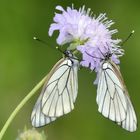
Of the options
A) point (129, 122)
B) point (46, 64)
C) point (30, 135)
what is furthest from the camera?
point (46, 64)

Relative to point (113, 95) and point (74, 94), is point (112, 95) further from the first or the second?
point (74, 94)

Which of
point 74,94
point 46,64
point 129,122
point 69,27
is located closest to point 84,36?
point 69,27

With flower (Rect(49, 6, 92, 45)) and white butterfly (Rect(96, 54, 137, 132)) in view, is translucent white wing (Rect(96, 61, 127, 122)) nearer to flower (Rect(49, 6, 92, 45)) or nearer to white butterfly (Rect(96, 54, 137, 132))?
white butterfly (Rect(96, 54, 137, 132))

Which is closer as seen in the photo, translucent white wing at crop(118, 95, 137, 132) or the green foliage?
translucent white wing at crop(118, 95, 137, 132)

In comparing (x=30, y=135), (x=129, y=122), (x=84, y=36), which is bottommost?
(x=129, y=122)

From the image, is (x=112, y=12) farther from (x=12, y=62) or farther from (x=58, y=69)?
(x=58, y=69)

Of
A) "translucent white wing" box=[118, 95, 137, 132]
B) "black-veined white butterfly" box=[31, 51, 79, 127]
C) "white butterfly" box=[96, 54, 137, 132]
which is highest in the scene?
"black-veined white butterfly" box=[31, 51, 79, 127]

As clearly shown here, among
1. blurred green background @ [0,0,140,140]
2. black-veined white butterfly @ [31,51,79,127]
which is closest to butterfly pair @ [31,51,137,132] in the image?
black-veined white butterfly @ [31,51,79,127]

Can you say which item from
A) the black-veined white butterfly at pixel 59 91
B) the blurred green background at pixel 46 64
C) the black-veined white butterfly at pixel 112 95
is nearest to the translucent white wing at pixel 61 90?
the black-veined white butterfly at pixel 59 91
